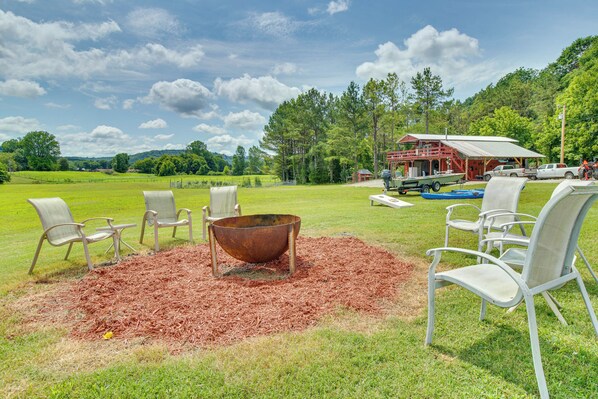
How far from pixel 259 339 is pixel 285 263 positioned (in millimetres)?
2319

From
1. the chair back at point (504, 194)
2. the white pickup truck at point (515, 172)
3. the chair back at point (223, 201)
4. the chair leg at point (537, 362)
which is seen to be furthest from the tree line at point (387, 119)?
the chair leg at point (537, 362)

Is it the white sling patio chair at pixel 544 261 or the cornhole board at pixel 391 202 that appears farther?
the cornhole board at pixel 391 202

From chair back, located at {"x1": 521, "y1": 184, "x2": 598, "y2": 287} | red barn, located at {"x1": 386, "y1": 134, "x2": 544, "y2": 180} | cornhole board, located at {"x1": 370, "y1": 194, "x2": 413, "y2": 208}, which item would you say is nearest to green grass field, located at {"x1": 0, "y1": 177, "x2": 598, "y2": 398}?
chair back, located at {"x1": 521, "y1": 184, "x2": 598, "y2": 287}

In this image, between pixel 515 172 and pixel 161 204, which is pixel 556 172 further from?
pixel 161 204

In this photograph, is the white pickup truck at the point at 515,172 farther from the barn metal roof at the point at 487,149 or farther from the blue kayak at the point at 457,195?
the blue kayak at the point at 457,195

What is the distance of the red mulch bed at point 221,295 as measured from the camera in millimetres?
3072

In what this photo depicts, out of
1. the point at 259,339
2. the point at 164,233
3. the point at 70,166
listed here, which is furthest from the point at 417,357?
the point at 70,166

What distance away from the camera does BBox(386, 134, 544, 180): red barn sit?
3194cm

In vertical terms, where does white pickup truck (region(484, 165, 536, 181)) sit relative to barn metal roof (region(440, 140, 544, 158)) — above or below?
below

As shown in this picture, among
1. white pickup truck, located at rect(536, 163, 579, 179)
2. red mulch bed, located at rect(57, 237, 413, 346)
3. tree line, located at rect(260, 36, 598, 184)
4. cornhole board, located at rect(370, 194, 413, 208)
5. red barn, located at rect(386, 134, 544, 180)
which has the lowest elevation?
red mulch bed, located at rect(57, 237, 413, 346)

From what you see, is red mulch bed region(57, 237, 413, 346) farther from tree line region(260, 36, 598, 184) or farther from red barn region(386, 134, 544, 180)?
tree line region(260, 36, 598, 184)

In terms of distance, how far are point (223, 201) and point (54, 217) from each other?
3160mm

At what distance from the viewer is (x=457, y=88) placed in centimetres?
5297

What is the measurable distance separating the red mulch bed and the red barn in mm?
29162
